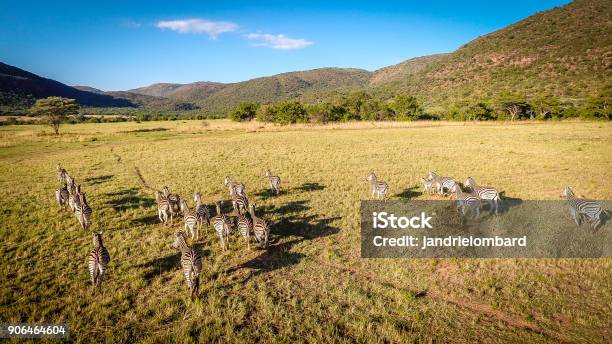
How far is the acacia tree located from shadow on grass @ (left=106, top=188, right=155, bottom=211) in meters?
47.5

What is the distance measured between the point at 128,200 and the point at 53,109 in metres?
52.9

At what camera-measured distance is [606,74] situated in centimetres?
7800

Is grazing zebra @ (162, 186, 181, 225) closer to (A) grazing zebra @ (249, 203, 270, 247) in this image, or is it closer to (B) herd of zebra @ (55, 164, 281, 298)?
(B) herd of zebra @ (55, 164, 281, 298)

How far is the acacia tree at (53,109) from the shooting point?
54.0 m

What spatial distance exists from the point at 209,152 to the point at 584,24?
135060 millimetres

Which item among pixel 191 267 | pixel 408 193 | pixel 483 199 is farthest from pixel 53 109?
pixel 483 199

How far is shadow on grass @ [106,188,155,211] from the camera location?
51.4ft

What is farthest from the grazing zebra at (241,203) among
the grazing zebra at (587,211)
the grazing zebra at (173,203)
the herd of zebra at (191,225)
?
the grazing zebra at (587,211)

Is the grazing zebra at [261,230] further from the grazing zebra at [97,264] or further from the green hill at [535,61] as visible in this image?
the green hill at [535,61]

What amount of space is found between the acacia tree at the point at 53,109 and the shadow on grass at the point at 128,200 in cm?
4751

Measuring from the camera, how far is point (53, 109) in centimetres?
5491

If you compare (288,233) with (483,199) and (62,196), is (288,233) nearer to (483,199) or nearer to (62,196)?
(483,199)

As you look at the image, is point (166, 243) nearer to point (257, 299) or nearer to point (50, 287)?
point (50, 287)

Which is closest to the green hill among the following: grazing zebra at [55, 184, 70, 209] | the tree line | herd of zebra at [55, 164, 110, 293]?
the tree line
